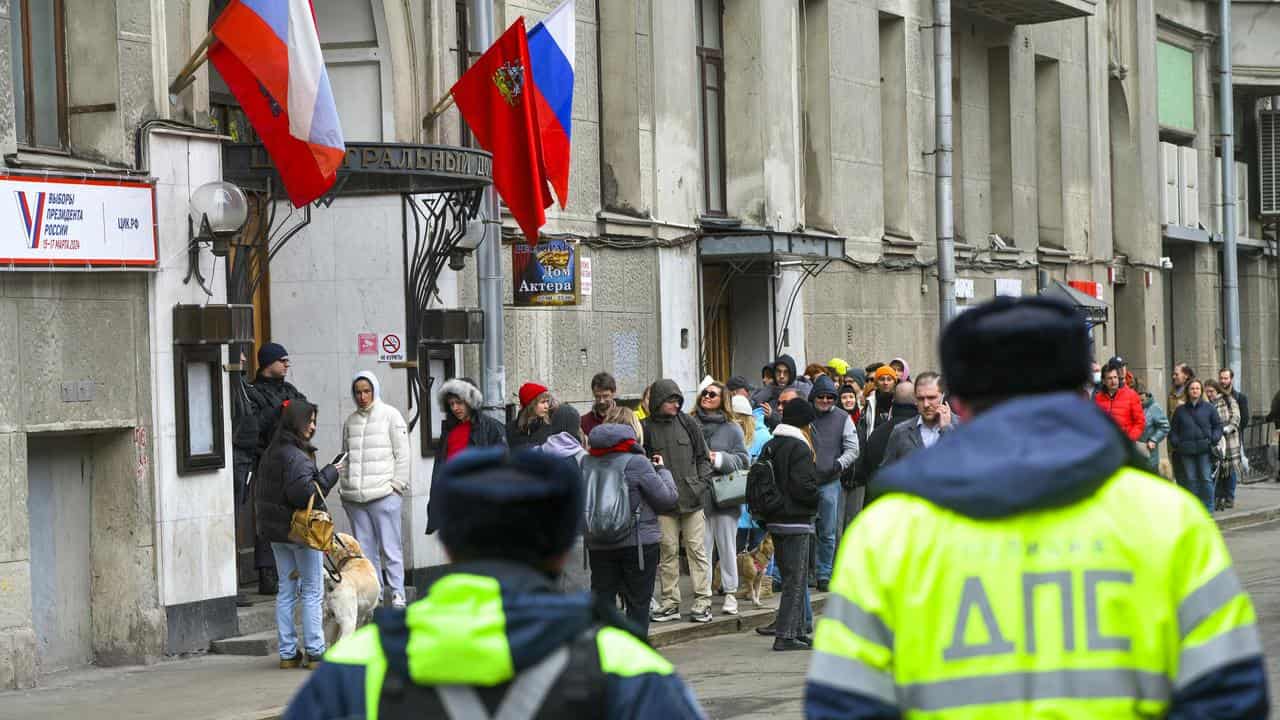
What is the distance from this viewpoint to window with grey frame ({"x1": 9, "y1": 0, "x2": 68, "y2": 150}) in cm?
1366

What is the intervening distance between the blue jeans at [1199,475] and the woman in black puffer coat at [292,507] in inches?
573

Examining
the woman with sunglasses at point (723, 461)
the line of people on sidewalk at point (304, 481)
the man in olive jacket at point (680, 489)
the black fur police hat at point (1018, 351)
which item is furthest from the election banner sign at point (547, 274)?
the black fur police hat at point (1018, 351)

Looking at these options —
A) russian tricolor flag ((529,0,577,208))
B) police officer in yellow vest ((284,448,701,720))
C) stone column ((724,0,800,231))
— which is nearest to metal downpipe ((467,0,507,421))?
russian tricolor flag ((529,0,577,208))

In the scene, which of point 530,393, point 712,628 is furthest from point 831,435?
point 530,393

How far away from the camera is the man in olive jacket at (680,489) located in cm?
1470

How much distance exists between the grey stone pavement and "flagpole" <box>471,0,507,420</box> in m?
2.20

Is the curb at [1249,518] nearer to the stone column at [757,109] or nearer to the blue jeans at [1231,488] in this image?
the blue jeans at [1231,488]

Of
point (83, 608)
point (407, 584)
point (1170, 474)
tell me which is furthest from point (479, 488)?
point (1170, 474)

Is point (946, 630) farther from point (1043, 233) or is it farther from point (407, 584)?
point (1043, 233)

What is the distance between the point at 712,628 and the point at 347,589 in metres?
3.48

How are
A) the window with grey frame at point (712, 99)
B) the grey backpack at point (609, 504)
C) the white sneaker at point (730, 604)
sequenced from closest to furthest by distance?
1. the grey backpack at point (609, 504)
2. the white sneaker at point (730, 604)
3. the window with grey frame at point (712, 99)

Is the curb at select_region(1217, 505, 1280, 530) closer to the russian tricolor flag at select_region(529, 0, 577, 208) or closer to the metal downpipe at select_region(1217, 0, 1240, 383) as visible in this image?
the metal downpipe at select_region(1217, 0, 1240, 383)

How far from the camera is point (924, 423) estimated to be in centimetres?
1289

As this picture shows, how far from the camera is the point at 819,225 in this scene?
81.1 ft
